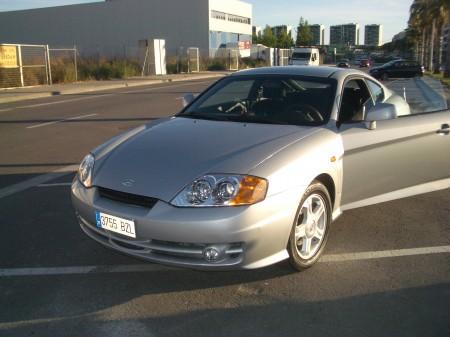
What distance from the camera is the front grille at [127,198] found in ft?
10.9

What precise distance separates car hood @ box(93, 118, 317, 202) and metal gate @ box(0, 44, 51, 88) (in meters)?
20.7

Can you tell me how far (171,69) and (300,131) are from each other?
40.9 metres

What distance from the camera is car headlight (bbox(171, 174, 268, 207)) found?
3.22 m

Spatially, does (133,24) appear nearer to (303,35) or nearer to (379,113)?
(303,35)

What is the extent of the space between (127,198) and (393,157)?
2.61 m

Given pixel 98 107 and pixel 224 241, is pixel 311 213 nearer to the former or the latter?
pixel 224 241

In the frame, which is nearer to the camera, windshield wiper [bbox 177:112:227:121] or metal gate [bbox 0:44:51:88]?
windshield wiper [bbox 177:112:227:121]

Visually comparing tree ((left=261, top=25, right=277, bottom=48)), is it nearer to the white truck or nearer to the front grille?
the white truck

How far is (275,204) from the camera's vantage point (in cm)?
331

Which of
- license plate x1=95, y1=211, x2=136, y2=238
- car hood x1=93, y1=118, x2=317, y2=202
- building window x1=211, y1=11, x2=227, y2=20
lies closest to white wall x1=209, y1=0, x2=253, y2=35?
building window x1=211, y1=11, x2=227, y2=20

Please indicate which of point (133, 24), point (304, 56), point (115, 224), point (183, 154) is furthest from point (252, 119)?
point (133, 24)

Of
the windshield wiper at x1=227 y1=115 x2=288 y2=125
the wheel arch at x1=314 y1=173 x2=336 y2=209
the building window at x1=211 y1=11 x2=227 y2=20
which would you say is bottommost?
the wheel arch at x1=314 y1=173 x2=336 y2=209

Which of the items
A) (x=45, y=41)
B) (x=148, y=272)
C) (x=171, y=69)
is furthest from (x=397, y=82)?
(x=45, y=41)

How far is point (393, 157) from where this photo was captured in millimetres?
4672
